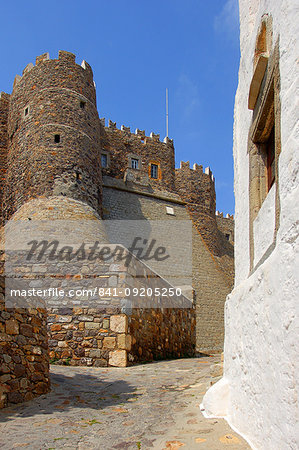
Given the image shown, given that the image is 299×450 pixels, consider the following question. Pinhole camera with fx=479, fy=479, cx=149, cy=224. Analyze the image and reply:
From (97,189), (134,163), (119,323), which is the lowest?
(119,323)

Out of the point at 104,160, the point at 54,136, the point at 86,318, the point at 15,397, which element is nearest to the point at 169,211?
the point at 104,160

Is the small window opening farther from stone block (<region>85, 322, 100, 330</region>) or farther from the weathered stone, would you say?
stone block (<region>85, 322, 100, 330</region>)

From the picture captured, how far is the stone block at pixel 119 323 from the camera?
9430 millimetres

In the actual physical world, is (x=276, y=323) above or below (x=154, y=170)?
below

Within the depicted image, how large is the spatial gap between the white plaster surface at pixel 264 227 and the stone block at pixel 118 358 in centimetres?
540

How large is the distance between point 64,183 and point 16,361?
14800 mm

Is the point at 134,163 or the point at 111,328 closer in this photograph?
the point at 111,328

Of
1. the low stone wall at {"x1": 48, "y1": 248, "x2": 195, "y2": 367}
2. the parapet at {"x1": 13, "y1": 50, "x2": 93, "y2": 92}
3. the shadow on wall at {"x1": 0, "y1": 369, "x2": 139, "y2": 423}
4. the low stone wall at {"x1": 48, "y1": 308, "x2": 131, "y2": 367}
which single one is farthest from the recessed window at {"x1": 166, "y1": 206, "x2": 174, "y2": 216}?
the shadow on wall at {"x1": 0, "y1": 369, "x2": 139, "y2": 423}

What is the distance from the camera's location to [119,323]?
31.1 ft

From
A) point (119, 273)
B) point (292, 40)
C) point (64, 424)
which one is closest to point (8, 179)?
point (119, 273)

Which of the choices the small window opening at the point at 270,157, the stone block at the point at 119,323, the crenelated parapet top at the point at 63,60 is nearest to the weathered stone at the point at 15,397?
the small window opening at the point at 270,157

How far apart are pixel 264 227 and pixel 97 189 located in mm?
18018

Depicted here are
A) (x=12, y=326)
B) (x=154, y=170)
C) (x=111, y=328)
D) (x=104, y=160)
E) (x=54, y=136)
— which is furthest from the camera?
(x=154, y=170)

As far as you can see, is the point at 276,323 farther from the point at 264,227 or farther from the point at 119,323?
the point at 119,323
